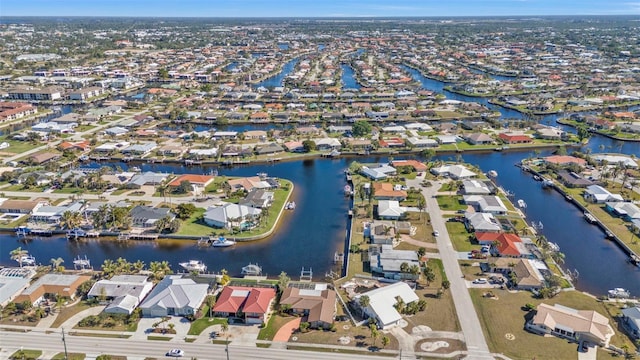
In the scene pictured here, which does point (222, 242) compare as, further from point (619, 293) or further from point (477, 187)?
point (619, 293)

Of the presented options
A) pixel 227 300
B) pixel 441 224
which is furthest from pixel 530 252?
pixel 227 300

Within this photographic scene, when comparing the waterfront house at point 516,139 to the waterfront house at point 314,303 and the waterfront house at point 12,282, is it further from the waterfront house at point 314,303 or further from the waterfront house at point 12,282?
the waterfront house at point 12,282

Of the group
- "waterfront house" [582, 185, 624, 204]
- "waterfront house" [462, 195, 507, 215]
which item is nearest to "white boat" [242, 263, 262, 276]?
"waterfront house" [462, 195, 507, 215]

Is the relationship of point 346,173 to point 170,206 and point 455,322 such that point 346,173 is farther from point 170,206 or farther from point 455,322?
point 455,322

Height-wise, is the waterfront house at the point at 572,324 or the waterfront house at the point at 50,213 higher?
the waterfront house at the point at 50,213

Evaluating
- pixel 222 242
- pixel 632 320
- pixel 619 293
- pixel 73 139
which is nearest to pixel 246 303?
pixel 222 242

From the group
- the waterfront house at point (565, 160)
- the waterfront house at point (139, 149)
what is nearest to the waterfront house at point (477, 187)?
the waterfront house at point (565, 160)
